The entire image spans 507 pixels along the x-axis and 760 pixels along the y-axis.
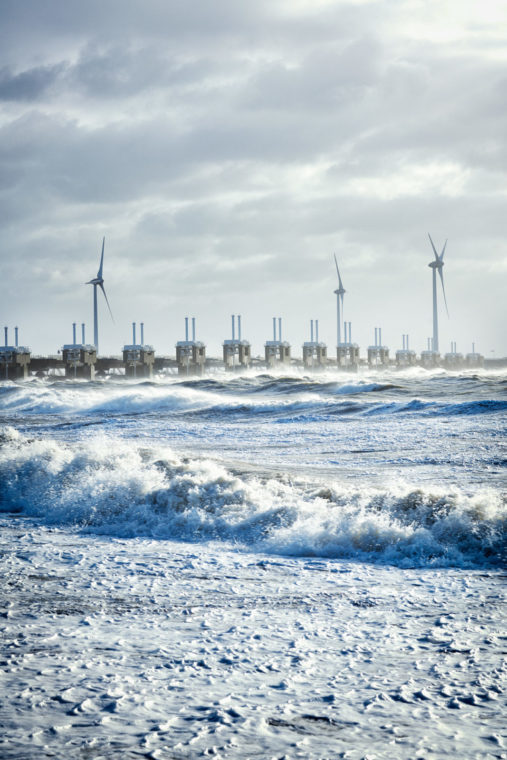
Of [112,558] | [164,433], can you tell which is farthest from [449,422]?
[112,558]

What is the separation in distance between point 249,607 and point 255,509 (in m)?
3.34

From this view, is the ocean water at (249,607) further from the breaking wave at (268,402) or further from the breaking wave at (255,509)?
the breaking wave at (268,402)

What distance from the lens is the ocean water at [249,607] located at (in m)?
3.14

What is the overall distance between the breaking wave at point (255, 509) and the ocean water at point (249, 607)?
0.03 meters

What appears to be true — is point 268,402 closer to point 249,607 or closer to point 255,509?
point 255,509

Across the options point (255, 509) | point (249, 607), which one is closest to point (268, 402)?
point (255, 509)

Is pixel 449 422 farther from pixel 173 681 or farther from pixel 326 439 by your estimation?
pixel 173 681

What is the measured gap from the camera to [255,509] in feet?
27.3

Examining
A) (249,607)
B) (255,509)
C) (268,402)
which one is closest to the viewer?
(249,607)

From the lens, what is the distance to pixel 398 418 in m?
21.8

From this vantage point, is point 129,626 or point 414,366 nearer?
point 129,626

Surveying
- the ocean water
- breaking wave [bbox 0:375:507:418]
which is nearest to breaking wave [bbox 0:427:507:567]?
the ocean water

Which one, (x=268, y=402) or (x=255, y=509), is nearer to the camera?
(x=255, y=509)

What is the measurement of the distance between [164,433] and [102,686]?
16875 millimetres
